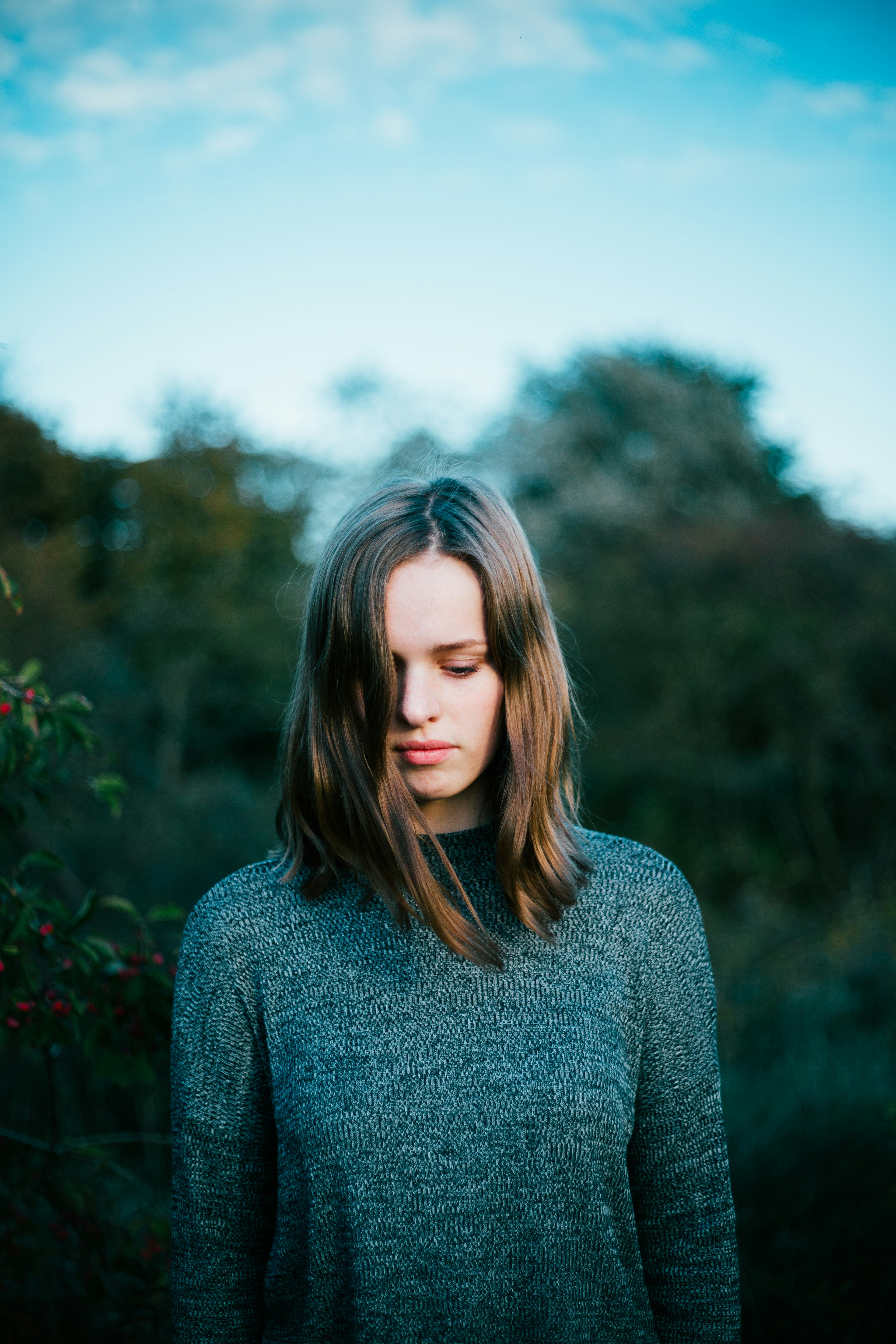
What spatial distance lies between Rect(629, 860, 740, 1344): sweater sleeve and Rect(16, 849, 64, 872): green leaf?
1.17 meters

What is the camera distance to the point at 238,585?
8.37 metres

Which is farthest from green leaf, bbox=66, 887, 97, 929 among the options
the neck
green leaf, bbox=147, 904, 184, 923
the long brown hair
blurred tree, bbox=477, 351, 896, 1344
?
blurred tree, bbox=477, 351, 896, 1344

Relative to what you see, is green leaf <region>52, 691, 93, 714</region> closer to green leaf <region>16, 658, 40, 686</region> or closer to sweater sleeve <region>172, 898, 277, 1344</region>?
green leaf <region>16, 658, 40, 686</region>

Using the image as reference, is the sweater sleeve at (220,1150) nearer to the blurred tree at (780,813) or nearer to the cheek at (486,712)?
the cheek at (486,712)

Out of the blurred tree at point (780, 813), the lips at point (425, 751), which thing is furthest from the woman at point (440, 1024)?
the blurred tree at point (780, 813)

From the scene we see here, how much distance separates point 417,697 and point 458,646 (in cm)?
10

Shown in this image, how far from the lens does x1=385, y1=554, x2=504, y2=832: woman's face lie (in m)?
1.21

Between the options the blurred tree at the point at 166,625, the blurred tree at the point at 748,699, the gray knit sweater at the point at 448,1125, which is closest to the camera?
the gray knit sweater at the point at 448,1125

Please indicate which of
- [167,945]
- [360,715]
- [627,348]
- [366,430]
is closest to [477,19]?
[360,715]

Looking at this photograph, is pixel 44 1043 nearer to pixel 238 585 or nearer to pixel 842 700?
pixel 842 700

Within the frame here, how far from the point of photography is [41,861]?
5.54 ft

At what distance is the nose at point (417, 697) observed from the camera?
1192 mm

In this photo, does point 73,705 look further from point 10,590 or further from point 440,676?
point 440,676

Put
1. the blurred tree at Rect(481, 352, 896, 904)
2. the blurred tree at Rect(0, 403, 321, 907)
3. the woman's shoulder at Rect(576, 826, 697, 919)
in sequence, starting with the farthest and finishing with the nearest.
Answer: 1. the blurred tree at Rect(481, 352, 896, 904)
2. the blurred tree at Rect(0, 403, 321, 907)
3. the woman's shoulder at Rect(576, 826, 697, 919)
